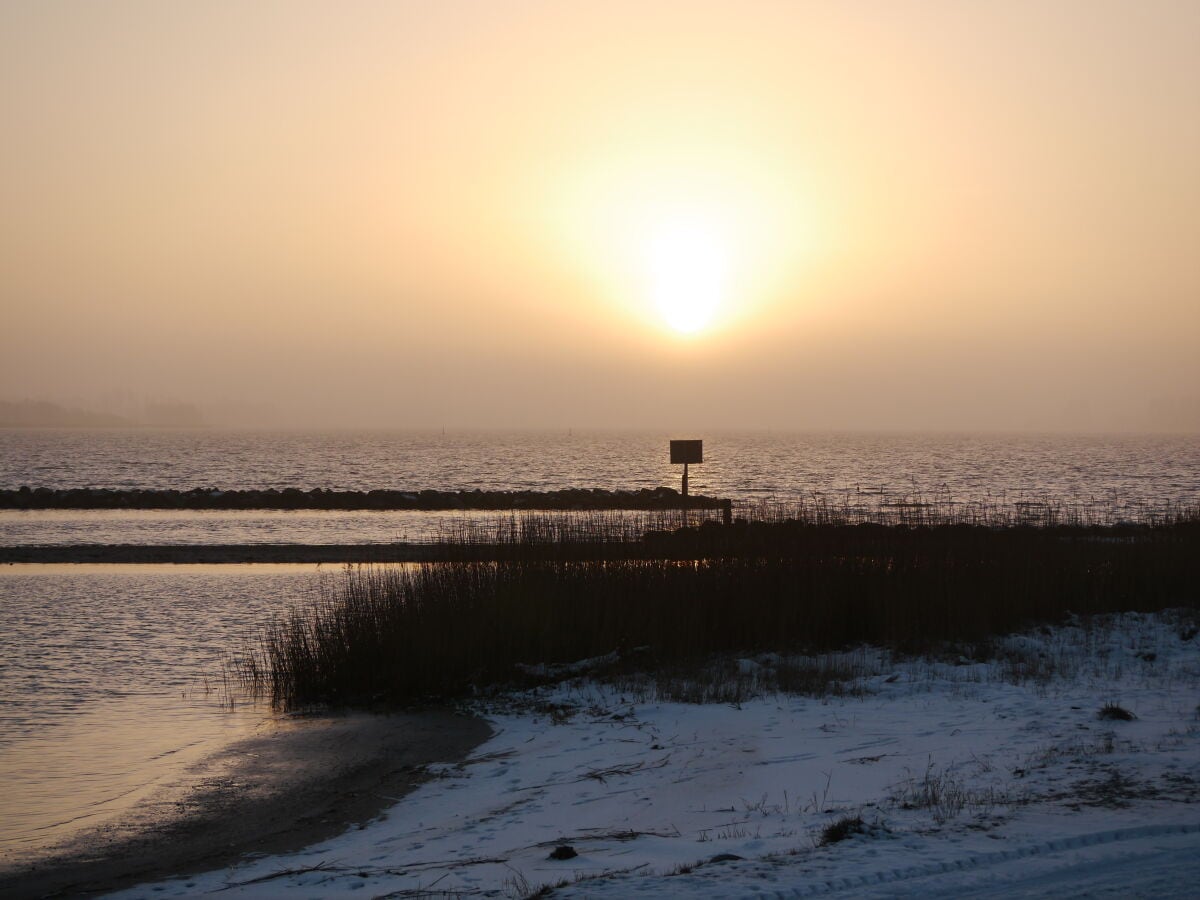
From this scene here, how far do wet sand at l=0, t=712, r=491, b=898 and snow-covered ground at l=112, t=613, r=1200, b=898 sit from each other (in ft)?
1.04

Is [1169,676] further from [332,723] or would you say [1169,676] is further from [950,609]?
[332,723]

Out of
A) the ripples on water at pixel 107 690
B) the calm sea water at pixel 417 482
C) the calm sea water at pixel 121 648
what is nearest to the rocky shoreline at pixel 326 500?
the calm sea water at pixel 417 482

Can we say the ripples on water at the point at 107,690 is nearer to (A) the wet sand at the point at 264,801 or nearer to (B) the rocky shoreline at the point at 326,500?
(A) the wet sand at the point at 264,801

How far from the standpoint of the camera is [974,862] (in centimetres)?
510

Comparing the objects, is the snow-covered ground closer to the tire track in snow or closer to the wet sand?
the tire track in snow

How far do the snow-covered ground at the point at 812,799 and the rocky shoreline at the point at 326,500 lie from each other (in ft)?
111

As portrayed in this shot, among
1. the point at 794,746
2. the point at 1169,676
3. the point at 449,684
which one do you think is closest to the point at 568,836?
the point at 794,746

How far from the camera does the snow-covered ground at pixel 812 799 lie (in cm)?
509

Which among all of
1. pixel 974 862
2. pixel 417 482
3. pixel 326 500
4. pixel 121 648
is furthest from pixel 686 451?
pixel 417 482

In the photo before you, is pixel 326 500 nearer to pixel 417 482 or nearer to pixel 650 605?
pixel 417 482

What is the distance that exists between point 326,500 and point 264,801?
131 feet

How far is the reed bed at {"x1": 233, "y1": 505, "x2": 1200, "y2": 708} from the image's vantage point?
1112cm

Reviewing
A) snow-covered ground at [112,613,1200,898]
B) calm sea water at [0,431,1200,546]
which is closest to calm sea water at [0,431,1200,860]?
calm sea water at [0,431,1200,546]

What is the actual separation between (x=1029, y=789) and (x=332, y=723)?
20.6 ft
